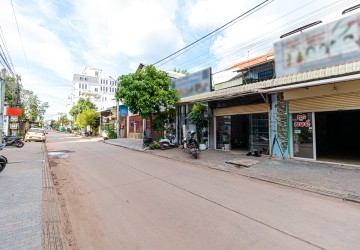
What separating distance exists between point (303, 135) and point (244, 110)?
3.62 m

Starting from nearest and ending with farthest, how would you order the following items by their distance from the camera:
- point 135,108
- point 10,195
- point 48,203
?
point 48,203 → point 10,195 → point 135,108

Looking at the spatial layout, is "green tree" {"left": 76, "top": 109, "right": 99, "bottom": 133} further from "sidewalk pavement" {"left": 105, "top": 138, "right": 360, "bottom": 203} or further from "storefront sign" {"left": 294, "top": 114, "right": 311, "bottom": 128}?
"storefront sign" {"left": 294, "top": 114, "right": 311, "bottom": 128}

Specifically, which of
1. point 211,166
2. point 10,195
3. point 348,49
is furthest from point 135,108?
point 348,49

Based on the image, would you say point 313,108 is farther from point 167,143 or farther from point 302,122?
point 167,143

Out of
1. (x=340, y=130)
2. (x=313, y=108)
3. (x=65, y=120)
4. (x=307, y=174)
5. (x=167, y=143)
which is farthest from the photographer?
(x=65, y=120)

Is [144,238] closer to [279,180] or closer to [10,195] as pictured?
[10,195]

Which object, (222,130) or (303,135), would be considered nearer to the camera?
(303,135)

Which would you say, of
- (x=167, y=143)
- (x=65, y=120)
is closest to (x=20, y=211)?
(x=167, y=143)

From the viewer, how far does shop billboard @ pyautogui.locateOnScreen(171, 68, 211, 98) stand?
15.9 metres

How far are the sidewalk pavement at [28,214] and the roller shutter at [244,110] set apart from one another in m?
10.4

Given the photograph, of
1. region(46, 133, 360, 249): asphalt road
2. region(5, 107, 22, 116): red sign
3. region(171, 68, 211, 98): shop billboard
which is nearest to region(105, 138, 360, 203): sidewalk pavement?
region(46, 133, 360, 249): asphalt road

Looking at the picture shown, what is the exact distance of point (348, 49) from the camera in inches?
333

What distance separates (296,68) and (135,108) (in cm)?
1079

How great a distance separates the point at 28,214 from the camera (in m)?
4.11
